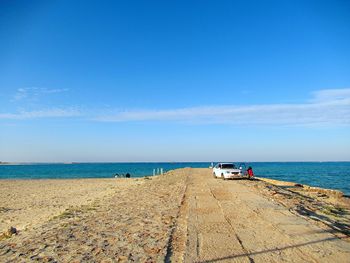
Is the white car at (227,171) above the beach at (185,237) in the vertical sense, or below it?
above

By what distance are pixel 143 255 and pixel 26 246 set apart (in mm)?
3334

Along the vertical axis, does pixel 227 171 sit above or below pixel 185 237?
above

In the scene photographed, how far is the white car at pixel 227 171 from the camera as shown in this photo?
29.6 m

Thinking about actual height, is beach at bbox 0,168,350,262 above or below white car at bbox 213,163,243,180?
below

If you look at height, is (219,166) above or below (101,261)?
above

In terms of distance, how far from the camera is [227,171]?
29703 mm

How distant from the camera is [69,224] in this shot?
1077cm

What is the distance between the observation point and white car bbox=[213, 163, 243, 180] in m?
29.6

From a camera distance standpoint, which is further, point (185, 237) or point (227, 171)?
point (227, 171)

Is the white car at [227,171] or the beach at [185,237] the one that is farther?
the white car at [227,171]

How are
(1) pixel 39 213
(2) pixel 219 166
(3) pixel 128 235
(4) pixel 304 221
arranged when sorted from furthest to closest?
(2) pixel 219 166
(1) pixel 39 213
(4) pixel 304 221
(3) pixel 128 235

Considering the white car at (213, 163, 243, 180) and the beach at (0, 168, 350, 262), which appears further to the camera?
the white car at (213, 163, 243, 180)

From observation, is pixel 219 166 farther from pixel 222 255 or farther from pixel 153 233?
pixel 222 255

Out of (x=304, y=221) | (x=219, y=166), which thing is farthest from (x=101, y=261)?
(x=219, y=166)
